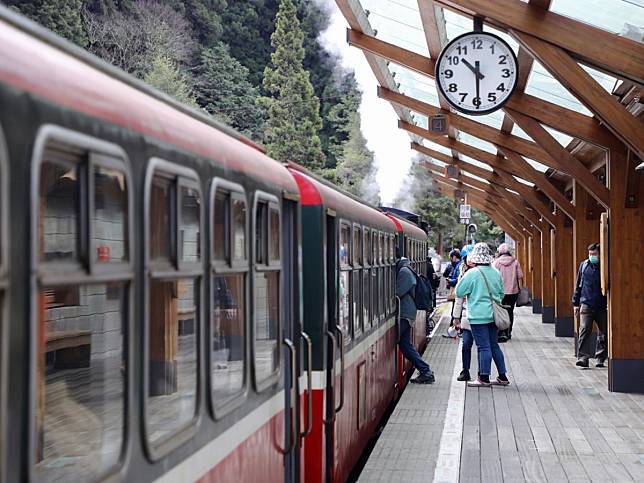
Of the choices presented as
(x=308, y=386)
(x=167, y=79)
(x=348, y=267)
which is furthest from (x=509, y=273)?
(x=167, y=79)

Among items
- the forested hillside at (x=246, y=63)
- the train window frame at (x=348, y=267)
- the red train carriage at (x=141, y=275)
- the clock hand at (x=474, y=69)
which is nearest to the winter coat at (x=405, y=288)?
the clock hand at (x=474, y=69)

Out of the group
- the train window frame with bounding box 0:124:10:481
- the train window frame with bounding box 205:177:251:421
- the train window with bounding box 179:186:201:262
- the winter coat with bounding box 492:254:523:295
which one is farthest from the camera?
the winter coat with bounding box 492:254:523:295

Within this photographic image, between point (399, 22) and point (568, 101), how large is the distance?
232 centimetres

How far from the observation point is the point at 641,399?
1076 cm

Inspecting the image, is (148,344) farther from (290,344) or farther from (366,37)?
(366,37)

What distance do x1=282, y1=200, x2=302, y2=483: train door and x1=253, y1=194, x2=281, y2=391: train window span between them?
0.21m

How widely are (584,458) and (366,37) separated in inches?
271

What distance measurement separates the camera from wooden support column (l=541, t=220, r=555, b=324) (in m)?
22.6

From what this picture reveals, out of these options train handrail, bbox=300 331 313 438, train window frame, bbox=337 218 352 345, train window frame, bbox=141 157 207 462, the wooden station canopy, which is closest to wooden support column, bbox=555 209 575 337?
the wooden station canopy

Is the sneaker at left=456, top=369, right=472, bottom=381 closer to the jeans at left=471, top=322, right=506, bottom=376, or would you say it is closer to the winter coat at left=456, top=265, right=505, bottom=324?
the jeans at left=471, top=322, right=506, bottom=376

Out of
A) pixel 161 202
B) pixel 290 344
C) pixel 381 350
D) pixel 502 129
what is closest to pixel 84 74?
pixel 161 202

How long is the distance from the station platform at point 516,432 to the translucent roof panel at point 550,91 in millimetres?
3431

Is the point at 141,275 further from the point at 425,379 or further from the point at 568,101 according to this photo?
the point at 568,101

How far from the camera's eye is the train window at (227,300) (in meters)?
3.47
